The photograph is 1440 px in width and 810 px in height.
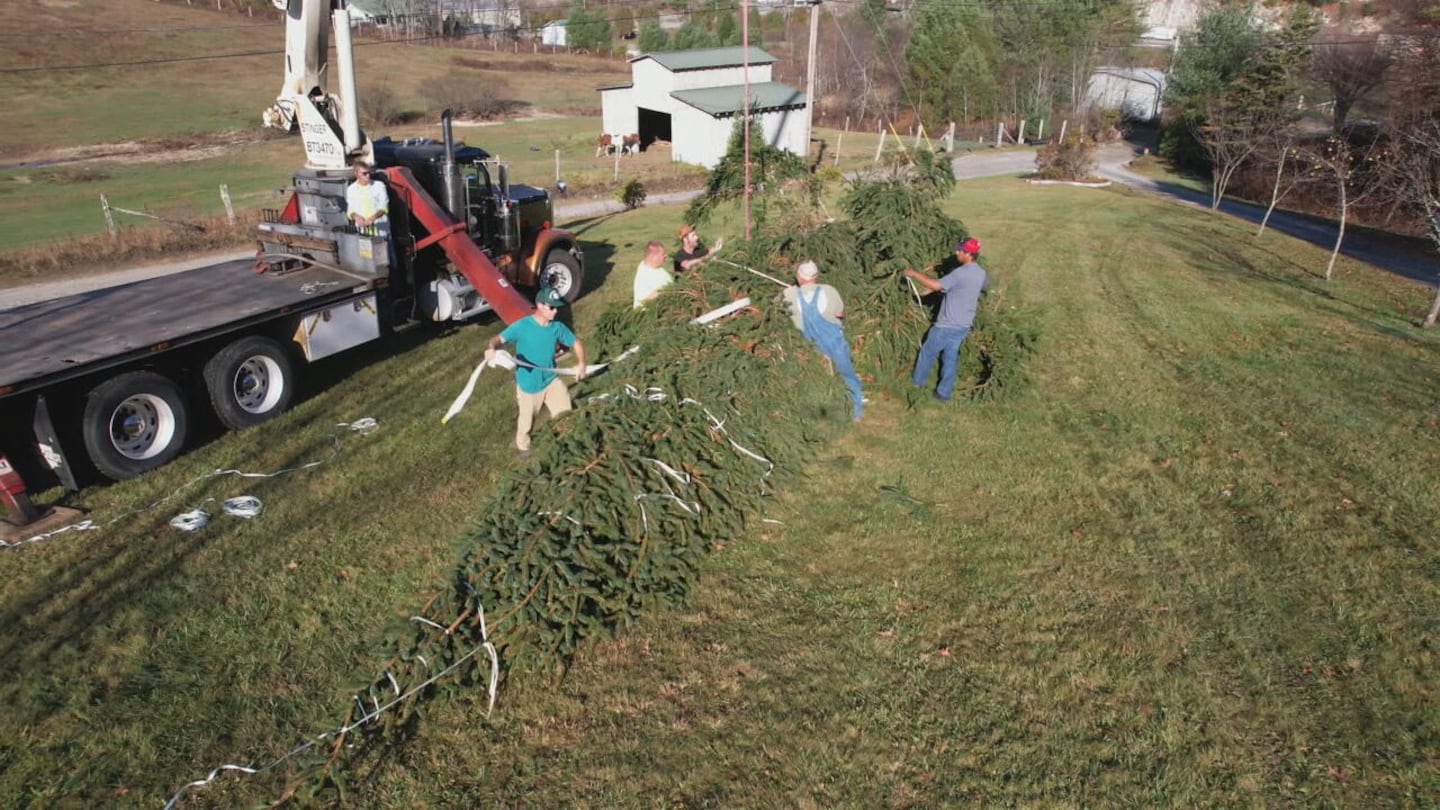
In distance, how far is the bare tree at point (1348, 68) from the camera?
110 feet

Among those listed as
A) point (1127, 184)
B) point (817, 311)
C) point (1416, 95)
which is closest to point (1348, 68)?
point (1127, 184)

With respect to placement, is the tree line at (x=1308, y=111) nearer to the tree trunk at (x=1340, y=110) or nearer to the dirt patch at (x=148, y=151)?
the tree trunk at (x=1340, y=110)

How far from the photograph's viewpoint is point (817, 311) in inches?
314

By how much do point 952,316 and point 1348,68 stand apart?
1493 inches

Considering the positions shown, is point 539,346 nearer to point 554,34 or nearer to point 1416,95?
point 1416,95

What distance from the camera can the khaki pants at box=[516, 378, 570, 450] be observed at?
7.48 m

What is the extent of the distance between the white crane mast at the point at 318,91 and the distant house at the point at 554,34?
94581 mm

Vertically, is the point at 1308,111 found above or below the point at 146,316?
above

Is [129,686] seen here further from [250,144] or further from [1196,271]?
[250,144]

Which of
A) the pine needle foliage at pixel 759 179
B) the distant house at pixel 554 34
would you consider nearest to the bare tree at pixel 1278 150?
the pine needle foliage at pixel 759 179

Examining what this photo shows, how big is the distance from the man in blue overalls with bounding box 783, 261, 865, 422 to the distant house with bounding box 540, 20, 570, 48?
3907 inches

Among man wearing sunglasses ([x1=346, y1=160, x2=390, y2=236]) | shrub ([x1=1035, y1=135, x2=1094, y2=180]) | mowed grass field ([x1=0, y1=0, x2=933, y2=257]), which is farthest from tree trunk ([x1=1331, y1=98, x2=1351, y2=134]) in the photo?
man wearing sunglasses ([x1=346, y1=160, x2=390, y2=236])

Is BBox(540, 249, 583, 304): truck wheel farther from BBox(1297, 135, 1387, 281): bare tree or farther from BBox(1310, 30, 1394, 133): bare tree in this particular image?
BBox(1310, 30, 1394, 133): bare tree

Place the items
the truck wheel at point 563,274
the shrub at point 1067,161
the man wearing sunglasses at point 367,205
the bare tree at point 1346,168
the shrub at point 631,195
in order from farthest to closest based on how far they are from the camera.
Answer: the shrub at point 1067,161, the shrub at point 631,195, the bare tree at point 1346,168, the truck wheel at point 563,274, the man wearing sunglasses at point 367,205
